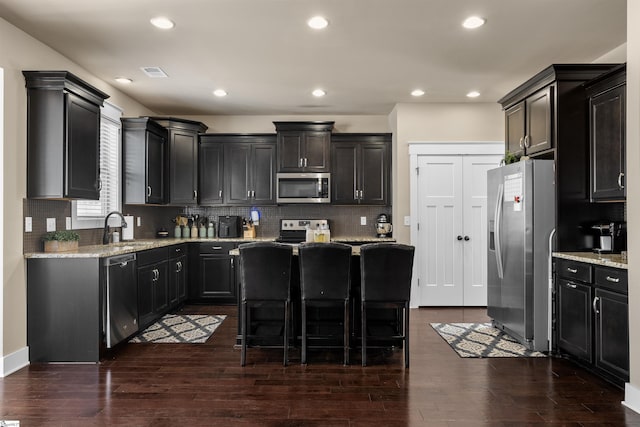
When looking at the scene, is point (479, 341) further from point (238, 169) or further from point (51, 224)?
point (51, 224)

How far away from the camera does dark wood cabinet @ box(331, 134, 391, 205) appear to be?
20.5 feet

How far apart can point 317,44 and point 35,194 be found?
8.86 ft

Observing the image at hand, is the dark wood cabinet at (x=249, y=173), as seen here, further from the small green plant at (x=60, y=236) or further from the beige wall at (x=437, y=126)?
the small green plant at (x=60, y=236)

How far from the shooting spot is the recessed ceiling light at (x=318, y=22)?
3.36 metres

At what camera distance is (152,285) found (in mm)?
4680

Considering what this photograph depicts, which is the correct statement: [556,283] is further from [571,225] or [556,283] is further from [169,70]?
[169,70]

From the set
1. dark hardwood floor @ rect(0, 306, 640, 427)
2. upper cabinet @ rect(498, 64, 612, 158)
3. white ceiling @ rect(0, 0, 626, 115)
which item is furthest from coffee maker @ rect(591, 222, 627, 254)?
white ceiling @ rect(0, 0, 626, 115)

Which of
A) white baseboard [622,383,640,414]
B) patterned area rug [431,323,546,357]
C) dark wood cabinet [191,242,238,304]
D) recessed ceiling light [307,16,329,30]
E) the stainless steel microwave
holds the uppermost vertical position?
recessed ceiling light [307,16,329,30]

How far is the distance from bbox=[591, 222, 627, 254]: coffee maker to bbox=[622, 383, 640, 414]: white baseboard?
1202 millimetres

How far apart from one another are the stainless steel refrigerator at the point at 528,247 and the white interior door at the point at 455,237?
4.94 ft

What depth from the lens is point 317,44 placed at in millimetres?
3879

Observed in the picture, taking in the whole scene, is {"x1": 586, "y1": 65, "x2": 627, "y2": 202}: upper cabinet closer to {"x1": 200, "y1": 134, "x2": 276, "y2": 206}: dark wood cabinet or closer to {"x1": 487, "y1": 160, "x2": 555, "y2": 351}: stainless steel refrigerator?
{"x1": 487, "y1": 160, "x2": 555, "y2": 351}: stainless steel refrigerator

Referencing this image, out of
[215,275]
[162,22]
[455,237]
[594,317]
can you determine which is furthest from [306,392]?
[455,237]

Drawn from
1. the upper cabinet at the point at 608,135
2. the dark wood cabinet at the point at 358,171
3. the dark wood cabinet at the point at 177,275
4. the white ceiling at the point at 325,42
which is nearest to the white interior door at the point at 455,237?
the dark wood cabinet at the point at 358,171
